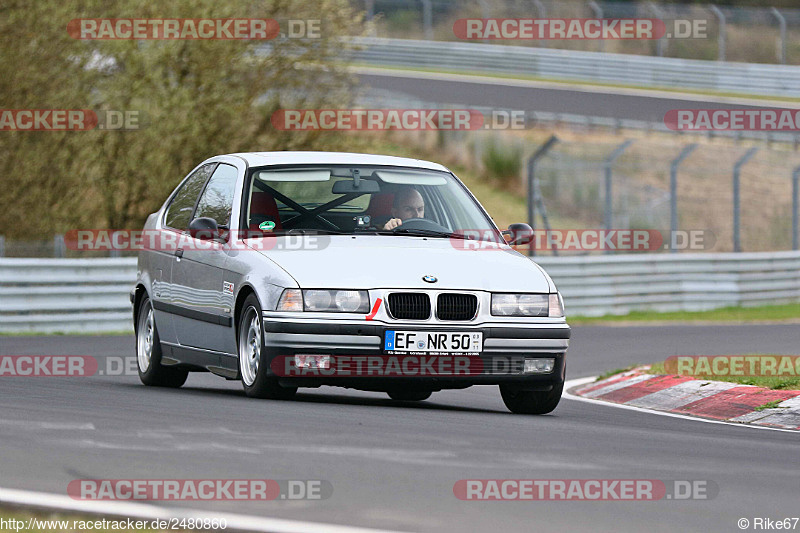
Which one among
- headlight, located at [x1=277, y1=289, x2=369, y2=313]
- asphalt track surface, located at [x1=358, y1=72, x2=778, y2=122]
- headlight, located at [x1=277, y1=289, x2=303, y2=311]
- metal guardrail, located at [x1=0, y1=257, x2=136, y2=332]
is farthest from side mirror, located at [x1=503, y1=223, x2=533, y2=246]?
asphalt track surface, located at [x1=358, y1=72, x2=778, y2=122]

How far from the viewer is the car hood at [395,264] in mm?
9258

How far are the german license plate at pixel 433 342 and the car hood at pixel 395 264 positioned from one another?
0.28m

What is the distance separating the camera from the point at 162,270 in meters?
11.2

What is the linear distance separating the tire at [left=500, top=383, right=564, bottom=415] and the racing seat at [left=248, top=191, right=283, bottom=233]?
6.06 ft

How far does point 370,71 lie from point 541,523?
41.5m

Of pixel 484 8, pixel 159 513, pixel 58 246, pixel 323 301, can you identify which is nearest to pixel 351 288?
pixel 323 301

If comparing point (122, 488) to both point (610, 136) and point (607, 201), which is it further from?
point (610, 136)

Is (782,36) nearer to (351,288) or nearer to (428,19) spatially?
(428,19)

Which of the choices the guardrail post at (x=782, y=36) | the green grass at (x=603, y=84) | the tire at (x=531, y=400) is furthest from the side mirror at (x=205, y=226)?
the guardrail post at (x=782, y=36)

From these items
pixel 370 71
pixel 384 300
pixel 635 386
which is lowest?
pixel 635 386

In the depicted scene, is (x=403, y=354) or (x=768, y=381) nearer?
(x=403, y=354)

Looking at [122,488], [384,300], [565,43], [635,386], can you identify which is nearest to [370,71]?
[565,43]

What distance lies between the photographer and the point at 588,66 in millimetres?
47438

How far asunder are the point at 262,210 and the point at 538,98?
1310 inches
